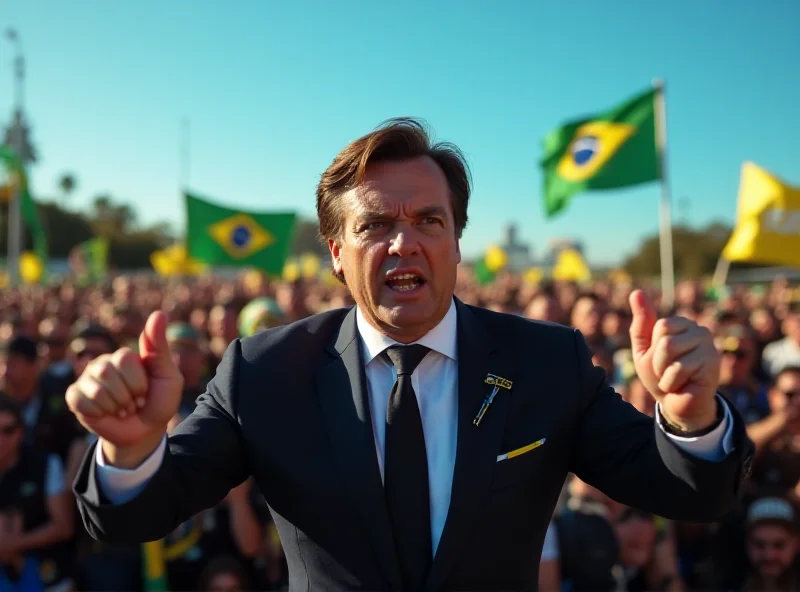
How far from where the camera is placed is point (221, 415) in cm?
168

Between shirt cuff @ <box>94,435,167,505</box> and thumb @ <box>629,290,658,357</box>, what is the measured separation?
41.5 inches

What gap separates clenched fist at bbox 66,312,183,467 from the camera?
1.30 metres

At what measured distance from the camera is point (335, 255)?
1975 mm

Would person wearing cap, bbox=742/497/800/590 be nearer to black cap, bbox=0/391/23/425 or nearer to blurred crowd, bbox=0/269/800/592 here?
blurred crowd, bbox=0/269/800/592

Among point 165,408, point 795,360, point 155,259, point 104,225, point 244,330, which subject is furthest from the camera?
point 104,225

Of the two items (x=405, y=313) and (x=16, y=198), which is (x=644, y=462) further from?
(x=16, y=198)

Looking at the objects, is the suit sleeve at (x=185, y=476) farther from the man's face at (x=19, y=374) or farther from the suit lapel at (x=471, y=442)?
the man's face at (x=19, y=374)

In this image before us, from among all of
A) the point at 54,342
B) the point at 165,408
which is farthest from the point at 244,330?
the point at 165,408

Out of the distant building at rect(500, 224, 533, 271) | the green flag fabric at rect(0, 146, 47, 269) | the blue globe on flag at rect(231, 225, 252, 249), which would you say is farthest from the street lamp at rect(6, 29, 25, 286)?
the distant building at rect(500, 224, 533, 271)

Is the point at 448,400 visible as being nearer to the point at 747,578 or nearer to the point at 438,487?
the point at 438,487

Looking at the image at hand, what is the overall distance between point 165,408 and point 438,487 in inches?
25.8

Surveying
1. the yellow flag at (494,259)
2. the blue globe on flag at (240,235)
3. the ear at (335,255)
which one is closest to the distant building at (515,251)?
the yellow flag at (494,259)

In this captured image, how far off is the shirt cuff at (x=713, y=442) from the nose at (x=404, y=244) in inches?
28.7

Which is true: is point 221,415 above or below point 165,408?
below
